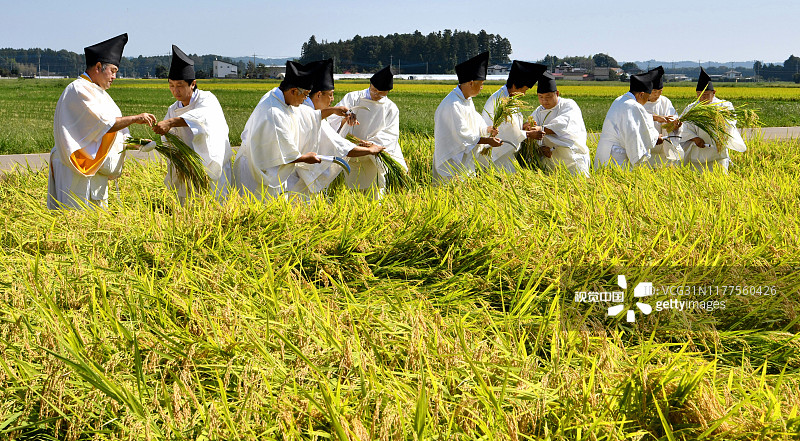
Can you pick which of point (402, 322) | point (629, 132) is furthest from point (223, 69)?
point (402, 322)

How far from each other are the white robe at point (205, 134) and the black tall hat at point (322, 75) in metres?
0.81

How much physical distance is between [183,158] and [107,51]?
945 mm

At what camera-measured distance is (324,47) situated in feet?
341

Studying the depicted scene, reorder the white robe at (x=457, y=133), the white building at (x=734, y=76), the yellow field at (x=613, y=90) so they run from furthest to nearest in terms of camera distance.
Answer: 1. the white building at (x=734, y=76)
2. the yellow field at (x=613, y=90)
3. the white robe at (x=457, y=133)

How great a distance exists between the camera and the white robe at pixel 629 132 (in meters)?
7.34

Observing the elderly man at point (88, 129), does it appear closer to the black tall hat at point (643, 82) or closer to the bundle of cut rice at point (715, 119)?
the black tall hat at point (643, 82)

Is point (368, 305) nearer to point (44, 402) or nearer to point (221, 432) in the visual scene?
point (221, 432)

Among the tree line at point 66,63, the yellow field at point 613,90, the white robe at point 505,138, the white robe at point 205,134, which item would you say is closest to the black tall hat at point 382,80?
the white robe at point 505,138

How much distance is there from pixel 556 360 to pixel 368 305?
0.83m

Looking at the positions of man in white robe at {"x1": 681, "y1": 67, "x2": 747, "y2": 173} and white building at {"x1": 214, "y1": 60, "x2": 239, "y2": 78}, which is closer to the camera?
man in white robe at {"x1": 681, "y1": 67, "x2": 747, "y2": 173}

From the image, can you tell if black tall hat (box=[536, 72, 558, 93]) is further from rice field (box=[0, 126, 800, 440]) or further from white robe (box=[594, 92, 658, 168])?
rice field (box=[0, 126, 800, 440])

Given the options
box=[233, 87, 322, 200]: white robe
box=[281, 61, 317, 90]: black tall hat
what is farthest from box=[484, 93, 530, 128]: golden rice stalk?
box=[281, 61, 317, 90]: black tall hat

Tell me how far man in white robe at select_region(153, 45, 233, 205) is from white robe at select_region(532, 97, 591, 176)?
10.3 ft

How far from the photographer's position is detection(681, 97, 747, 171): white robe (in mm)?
7914
